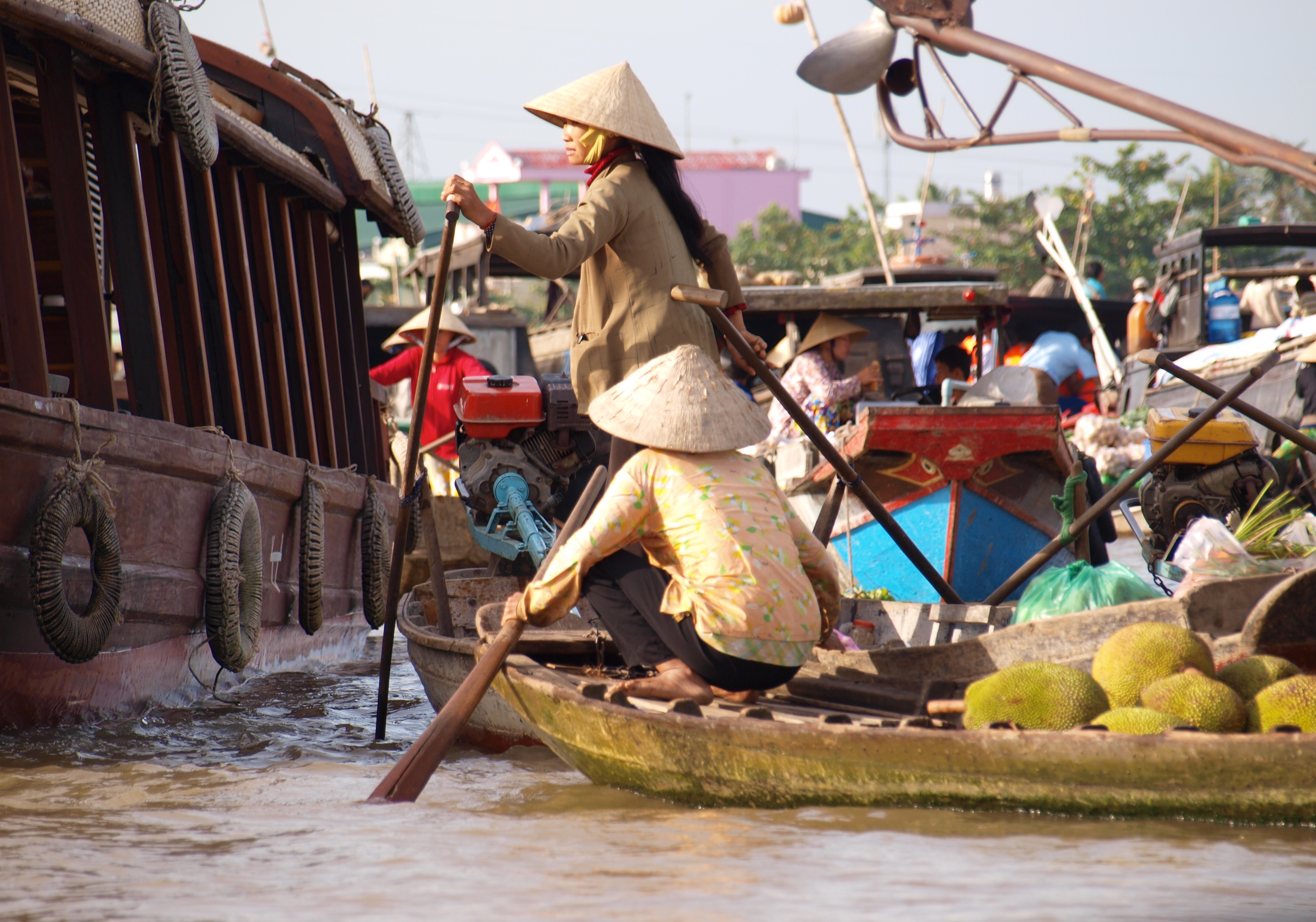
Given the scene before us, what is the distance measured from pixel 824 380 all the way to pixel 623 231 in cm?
369

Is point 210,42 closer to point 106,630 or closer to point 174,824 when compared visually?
point 106,630

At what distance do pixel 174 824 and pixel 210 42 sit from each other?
14.1ft

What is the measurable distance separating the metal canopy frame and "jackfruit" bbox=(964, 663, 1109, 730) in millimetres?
4750

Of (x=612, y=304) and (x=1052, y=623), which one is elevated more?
(x=612, y=304)

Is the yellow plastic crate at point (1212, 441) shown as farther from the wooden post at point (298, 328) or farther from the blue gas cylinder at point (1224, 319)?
the blue gas cylinder at point (1224, 319)

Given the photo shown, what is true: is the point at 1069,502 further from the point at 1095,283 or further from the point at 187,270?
the point at 1095,283

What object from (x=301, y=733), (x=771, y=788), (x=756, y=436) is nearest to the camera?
(x=771, y=788)

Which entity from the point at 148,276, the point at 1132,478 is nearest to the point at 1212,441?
the point at 1132,478

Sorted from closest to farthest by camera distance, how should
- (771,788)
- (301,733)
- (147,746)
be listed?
(771,788)
(147,746)
(301,733)

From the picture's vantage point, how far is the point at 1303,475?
293 inches

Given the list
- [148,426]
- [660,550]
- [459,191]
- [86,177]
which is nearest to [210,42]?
[86,177]

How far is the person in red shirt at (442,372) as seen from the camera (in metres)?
8.45

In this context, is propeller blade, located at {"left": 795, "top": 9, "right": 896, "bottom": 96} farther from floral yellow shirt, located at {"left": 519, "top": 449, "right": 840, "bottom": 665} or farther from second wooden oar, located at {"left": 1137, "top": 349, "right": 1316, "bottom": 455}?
floral yellow shirt, located at {"left": 519, "top": 449, "right": 840, "bottom": 665}

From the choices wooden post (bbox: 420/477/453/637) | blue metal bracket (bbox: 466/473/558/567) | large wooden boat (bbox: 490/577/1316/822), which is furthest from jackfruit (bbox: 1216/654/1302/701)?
blue metal bracket (bbox: 466/473/558/567)
